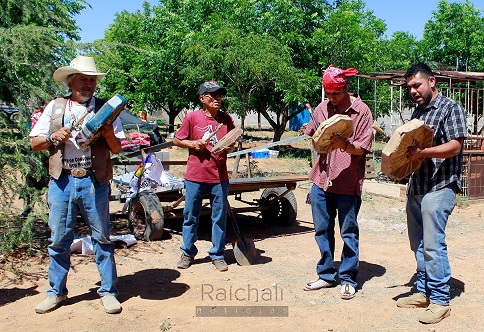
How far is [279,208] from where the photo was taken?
8.17 meters

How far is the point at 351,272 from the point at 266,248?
1971 mm

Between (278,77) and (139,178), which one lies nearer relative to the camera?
(139,178)

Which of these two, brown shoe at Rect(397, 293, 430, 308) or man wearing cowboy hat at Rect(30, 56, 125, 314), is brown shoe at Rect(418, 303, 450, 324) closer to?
brown shoe at Rect(397, 293, 430, 308)

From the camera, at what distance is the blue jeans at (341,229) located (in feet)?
15.8

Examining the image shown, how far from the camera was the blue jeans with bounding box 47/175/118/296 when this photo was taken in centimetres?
433

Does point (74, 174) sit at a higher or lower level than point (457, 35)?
lower

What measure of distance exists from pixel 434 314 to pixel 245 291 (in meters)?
1.70

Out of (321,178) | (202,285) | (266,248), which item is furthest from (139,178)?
(321,178)

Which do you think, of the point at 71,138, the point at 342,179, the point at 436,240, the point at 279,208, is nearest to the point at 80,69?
the point at 71,138

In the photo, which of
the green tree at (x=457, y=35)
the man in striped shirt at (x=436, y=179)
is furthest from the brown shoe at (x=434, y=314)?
the green tree at (x=457, y=35)

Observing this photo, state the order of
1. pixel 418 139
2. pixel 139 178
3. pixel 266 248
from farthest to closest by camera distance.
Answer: pixel 139 178
pixel 266 248
pixel 418 139

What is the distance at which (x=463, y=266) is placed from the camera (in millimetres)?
5852

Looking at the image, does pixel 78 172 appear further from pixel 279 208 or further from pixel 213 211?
pixel 279 208

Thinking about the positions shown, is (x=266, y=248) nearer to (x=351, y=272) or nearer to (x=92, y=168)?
(x=351, y=272)
